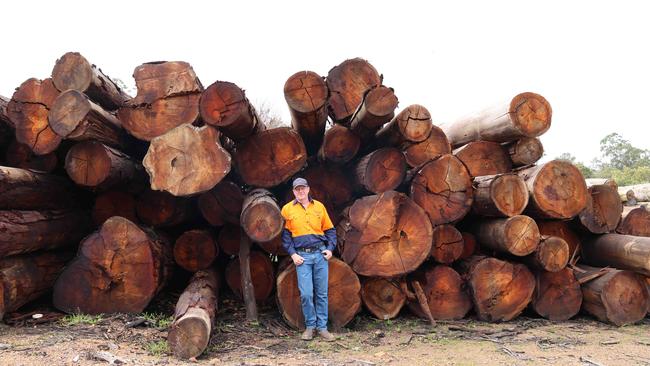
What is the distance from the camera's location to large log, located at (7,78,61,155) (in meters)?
4.91

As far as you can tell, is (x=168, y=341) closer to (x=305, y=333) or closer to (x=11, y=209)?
(x=305, y=333)

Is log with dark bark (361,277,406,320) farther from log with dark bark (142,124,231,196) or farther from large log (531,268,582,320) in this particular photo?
log with dark bark (142,124,231,196)

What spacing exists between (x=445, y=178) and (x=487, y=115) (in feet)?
4.42

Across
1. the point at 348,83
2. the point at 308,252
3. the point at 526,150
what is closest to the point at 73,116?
the point at 308,252

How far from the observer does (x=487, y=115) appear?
19.5ft

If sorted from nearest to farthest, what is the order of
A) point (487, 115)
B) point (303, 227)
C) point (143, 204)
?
point (303, 227) < point (143, 204) < point (487, 115)

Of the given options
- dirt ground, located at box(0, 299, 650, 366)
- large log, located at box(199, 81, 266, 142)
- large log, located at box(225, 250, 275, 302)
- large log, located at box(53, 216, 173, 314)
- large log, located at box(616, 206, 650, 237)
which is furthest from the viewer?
large log, located at box(616, 206, 650, 237)

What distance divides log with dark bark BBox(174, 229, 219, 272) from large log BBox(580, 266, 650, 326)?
4.37 m

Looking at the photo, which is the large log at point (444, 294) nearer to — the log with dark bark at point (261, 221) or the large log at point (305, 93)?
the log with dark bark at point (261, 221)

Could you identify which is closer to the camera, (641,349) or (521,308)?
(641,349)

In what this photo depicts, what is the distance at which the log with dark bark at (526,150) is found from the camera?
5715 mm

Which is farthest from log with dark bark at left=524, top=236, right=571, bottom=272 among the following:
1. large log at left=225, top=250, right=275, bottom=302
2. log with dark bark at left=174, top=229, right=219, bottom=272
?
log with dark bark at left=174, top=229, right=219, bottom=272

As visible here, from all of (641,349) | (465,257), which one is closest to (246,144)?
(465,257)

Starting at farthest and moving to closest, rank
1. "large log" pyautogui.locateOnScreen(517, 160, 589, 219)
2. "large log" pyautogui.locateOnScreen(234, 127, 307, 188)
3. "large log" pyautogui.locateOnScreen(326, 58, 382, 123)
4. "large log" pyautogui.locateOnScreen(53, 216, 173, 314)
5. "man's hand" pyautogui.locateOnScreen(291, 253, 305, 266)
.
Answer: "large log" pyautogui.locateOnScreen(326, 58, 382, 123)
"large log" pyautogui.locateOnScreen(517, 160, 589, 219)
"large log" pyautogui.locateOnScreen(234, 127, 307, 188)
"large log" pyautogui.locateOnScreen(53, 216, 173, 314)
"man's hand" pyautogui.locateOnScreen(291, 253, 305, 266)
